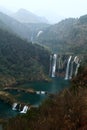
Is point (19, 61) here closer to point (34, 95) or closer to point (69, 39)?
point (34, 95)

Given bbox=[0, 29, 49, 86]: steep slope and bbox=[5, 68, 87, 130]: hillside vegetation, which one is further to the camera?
bbox=[0, 29, 49, 86]: steep slope

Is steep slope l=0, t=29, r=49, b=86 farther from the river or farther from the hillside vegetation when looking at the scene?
the hillside vegetation

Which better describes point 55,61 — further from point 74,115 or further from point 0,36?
point 74,115

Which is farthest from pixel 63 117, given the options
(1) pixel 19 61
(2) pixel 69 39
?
(2) pixel 69 39

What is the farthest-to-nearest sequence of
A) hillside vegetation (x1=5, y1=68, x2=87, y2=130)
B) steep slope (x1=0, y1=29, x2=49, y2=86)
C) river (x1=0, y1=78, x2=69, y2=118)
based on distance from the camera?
steep slope (x1=0, y1=29, x2=49, y2=86) → river (x1=0, y1=78, x2=69, y2=118) → hillside vegetation (x1=5, y1=68, x2=87, y2=130)

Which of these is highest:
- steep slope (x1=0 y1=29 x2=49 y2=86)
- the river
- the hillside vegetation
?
the hillside vegetation

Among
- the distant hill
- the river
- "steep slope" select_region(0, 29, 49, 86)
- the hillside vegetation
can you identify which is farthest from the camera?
the distant hill

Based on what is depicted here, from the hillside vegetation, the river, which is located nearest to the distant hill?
the river

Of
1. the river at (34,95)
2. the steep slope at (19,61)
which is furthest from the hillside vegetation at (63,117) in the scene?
the steep slope at (19,61)
